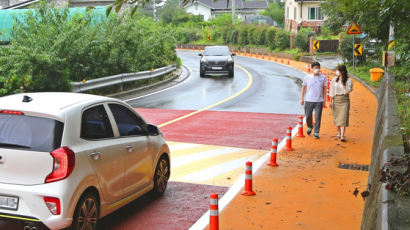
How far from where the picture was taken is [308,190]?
8.67 meters

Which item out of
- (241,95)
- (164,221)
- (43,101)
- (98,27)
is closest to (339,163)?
(164,221)

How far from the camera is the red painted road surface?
43.0 ft

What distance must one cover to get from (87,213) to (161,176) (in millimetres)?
2281

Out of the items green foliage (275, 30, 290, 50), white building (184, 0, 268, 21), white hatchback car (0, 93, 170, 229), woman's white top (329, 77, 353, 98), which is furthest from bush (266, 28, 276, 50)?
white hatchback car (0, 93, 170, 229)

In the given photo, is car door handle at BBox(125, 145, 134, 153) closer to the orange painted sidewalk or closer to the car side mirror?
the car side mirror

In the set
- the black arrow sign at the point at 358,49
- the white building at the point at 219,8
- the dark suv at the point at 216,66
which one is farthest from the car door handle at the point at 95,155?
the white building at the point at 219,8

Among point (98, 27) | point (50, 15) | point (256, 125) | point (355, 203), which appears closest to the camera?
point (355, 203)

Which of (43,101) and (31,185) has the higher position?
(43,101)

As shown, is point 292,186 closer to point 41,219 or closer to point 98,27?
point 41,219

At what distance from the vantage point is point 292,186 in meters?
8.91

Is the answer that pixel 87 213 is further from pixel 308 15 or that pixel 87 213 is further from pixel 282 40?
pixel 308 15

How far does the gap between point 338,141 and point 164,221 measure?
688 cm

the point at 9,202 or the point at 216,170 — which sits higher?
the point at 9,202

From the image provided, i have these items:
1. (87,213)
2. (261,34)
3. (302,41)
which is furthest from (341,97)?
(261,34)
